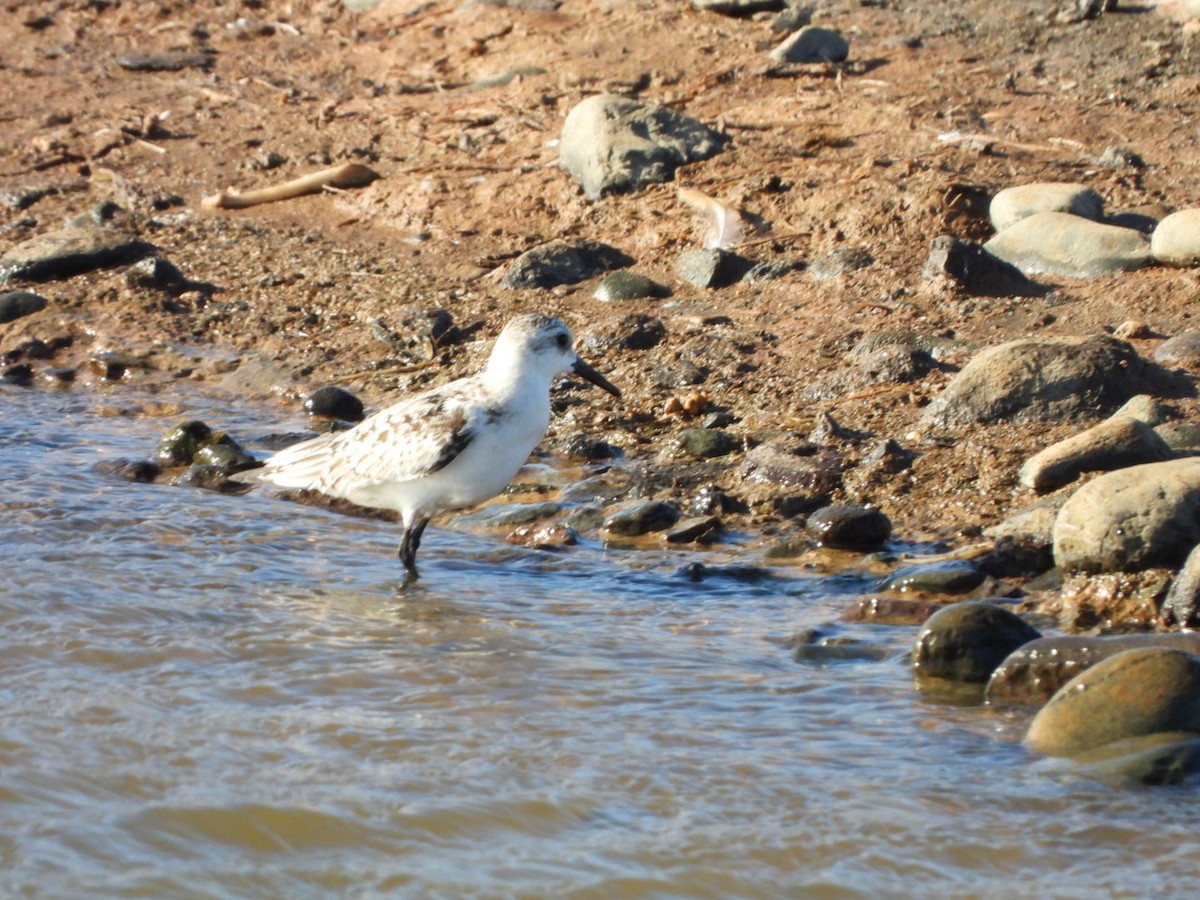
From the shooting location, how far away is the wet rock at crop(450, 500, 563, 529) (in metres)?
7.69

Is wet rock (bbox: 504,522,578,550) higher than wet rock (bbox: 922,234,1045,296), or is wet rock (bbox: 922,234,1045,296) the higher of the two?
wet rock (bbox: 922,234,1045,296)

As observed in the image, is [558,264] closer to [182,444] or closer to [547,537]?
[182,444]

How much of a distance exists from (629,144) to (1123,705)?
21.2 ft

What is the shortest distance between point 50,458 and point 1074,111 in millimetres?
6812

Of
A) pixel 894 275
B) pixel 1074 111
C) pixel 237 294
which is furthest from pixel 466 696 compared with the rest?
pixel 1074 111

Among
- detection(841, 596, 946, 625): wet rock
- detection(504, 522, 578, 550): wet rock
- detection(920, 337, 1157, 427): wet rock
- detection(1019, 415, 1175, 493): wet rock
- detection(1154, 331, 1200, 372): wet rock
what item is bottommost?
detection(841, 596, 946, 625): wet rock

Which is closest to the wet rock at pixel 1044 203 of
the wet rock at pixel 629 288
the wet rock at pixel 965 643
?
the wet rock at pixel 629 288

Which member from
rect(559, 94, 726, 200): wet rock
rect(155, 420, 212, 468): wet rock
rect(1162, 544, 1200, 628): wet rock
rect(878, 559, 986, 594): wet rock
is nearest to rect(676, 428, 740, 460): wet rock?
rect(878, 559, 986, 594): wet rock

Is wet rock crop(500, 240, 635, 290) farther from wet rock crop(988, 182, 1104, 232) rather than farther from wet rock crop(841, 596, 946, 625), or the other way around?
wet rock crop(841, 596, 946, 625)

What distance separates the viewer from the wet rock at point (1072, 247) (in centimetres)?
904

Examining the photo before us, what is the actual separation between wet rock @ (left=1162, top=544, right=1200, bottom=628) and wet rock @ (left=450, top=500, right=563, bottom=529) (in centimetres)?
291

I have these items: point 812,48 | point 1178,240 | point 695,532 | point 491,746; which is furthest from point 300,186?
point 491,746

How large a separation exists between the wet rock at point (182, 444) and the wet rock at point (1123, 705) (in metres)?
4.92

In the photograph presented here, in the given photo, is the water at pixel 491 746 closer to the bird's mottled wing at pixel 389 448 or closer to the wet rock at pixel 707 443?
the bird's mottled wing at pixel 389 448
